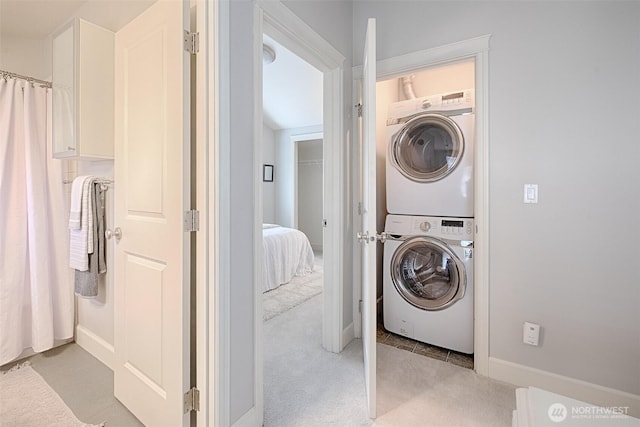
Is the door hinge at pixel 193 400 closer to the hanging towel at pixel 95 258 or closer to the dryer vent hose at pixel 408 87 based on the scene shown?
the hanging towel at pixel 95 258

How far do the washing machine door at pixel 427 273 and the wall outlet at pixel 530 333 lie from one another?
15.8 inches

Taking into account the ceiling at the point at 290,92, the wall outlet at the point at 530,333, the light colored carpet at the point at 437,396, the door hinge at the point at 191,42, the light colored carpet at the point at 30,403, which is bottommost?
the light colored carpet at the point at 437,396

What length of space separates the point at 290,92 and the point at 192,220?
3.89 m

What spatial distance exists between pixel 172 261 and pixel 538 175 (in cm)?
200

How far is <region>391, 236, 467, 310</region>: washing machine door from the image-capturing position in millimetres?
2037

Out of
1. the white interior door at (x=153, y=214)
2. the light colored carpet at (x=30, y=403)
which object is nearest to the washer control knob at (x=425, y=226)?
the white interior door at (x=153, y=214)

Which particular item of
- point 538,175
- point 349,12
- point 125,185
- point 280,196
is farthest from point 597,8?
point 280,196

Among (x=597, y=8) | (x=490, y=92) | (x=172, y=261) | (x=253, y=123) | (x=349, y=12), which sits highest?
(x=349, y=12)

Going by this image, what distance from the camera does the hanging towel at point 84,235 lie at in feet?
5.83

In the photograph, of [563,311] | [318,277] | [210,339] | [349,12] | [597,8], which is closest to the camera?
[210,339]

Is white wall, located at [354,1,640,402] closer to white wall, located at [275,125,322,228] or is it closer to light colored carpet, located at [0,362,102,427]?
light colored carpet, located at [0,362,102,427]

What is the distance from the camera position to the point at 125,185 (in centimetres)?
148

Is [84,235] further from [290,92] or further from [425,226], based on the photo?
[290,92]

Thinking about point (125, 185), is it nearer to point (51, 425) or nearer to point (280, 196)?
point (51, 425)
